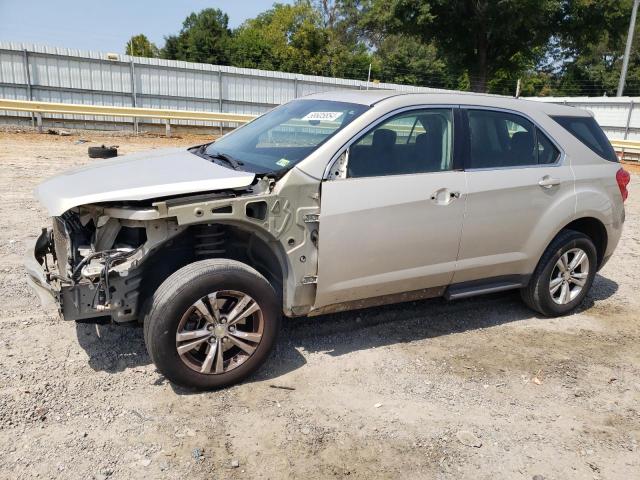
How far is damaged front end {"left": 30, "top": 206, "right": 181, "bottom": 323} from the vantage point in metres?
3.11

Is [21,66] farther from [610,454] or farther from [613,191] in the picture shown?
[610,454]

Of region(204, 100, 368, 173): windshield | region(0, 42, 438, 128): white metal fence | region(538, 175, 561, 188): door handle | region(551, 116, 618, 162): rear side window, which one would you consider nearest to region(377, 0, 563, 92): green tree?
region(0, 42, 438, 128): white metal fence

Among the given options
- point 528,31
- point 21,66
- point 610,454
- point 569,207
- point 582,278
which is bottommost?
point 610,454

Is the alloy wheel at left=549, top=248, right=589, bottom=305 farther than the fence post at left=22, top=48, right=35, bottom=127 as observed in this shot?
No

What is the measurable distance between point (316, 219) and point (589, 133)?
2.93 metres

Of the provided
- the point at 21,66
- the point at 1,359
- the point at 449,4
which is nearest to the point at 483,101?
the point at 1,359

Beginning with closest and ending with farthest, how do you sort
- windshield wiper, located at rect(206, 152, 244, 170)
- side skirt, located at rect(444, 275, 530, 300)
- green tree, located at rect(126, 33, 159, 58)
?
windshield wiper, located at rect(206, 152, 244, 170)
side skirt, located at rect(444, 275, 530, 300)
green tree, located at rect(126, 33, 159, 58)

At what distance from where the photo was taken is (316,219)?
3.50 m

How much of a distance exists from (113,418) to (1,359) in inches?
43.2

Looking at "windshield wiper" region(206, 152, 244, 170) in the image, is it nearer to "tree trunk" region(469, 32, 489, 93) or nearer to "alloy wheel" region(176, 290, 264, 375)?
"alloy wheel" region(176, 290, 264, 375)

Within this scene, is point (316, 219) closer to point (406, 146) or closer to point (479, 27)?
point (406, 146)

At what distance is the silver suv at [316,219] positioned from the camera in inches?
126

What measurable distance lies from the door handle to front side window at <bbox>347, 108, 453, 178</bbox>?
2.99 ft

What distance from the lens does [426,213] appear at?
387 cm
